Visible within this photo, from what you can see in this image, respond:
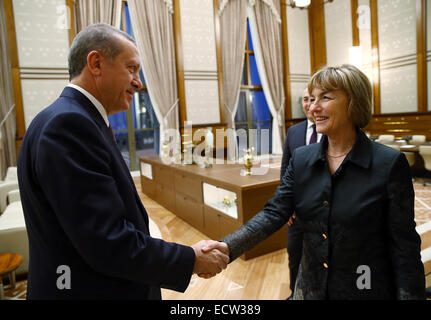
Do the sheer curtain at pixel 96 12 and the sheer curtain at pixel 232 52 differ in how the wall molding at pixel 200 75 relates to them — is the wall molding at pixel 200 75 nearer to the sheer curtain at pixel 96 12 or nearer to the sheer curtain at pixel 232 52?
the sheer curtain at pixel 232 52

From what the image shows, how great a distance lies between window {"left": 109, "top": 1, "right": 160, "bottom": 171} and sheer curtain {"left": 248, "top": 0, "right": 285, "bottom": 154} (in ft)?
10.4

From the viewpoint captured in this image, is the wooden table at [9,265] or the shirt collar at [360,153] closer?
the shirt collar at [360,153]

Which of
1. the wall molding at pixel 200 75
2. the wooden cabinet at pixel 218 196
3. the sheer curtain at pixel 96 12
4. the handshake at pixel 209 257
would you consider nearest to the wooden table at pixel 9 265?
the wooden cabinet at pixel 218 196

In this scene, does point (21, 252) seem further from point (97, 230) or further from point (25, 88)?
point (25, 88)

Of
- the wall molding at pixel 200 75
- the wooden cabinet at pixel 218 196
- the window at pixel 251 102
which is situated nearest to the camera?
the wooden cabinet at pixel 218 196

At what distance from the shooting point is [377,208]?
116cm

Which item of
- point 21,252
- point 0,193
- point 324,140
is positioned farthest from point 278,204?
point 0,193

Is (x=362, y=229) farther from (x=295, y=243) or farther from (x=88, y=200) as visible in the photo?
(x=295, y=243)

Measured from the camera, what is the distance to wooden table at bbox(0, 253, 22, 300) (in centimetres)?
262

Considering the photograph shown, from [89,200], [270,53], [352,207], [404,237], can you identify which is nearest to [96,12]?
[270,53]

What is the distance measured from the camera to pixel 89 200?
891 millimetres

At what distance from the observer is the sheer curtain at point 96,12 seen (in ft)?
20.9

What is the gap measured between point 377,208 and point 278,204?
0.44m

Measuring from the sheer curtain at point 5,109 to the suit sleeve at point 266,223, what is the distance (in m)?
6.00
